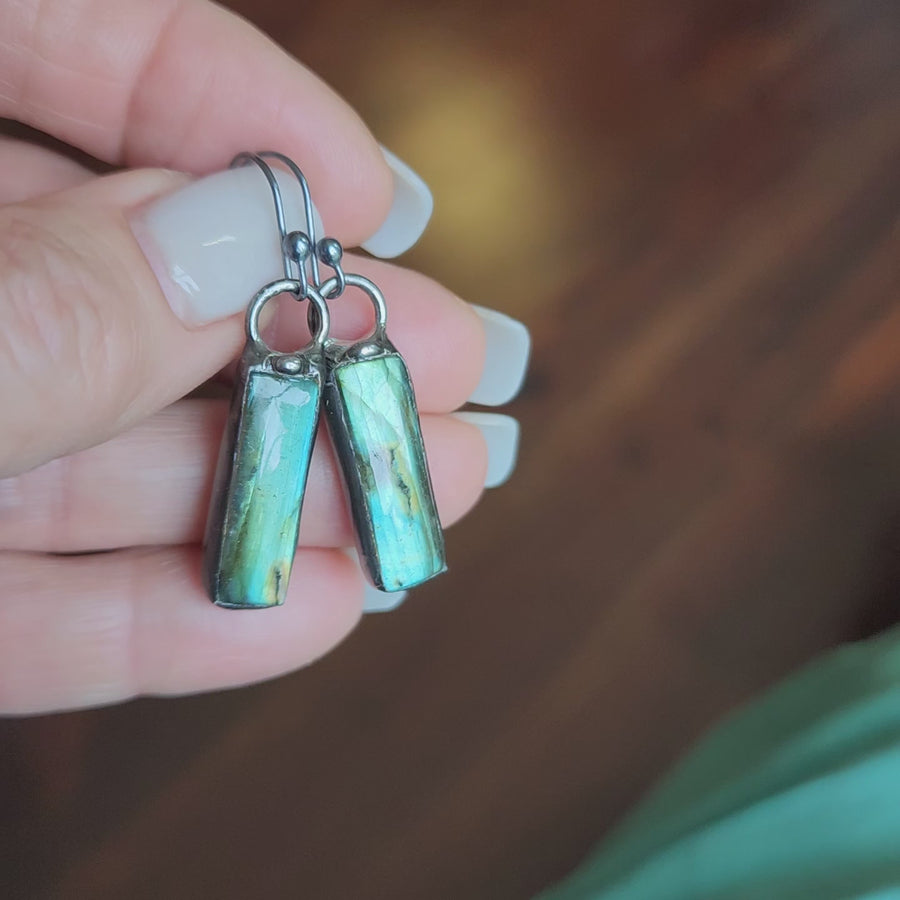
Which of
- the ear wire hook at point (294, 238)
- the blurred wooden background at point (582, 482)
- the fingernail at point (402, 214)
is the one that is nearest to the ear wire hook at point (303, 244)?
the ear wire hook at point (294, 238)

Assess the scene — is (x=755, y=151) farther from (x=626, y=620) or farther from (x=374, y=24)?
(x=626, y=620)

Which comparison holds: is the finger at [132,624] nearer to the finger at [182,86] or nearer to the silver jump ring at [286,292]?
the silver jump ring at [286,292]

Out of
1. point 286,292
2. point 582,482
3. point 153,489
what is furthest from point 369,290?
point 582,482

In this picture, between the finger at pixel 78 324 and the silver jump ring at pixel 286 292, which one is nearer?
the finger at pixel 78 324

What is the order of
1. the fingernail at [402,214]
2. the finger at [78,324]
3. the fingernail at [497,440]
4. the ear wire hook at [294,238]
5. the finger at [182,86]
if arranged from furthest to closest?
the fingernail at [497,440]
the fingernail at [402,214]
the finger at [182,86]
the ear wire hook at [294,238]
the finger at [78,324]

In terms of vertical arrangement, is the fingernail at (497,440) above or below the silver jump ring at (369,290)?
above

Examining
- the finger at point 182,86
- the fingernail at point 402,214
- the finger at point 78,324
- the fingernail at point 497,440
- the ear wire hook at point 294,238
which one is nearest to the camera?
the finger at point 78,324

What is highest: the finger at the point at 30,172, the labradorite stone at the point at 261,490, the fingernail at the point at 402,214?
the finger at the point at 30,172

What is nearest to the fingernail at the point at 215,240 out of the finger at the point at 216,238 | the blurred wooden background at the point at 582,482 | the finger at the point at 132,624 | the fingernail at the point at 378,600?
the finger at the point at 216,238
